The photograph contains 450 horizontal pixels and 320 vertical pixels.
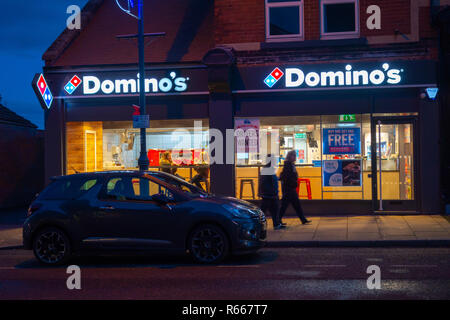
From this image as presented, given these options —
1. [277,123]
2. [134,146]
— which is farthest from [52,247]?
[277,123]

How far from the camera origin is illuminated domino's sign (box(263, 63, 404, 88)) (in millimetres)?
15242

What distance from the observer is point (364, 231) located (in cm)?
1258

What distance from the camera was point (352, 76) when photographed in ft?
50.5

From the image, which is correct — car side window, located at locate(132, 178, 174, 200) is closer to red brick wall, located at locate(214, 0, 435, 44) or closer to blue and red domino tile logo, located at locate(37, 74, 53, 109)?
red brick wall, located at locate(214, 0, 435, 44)

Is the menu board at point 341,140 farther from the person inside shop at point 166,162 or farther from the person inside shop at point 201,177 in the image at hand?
the person inside shop at point 166,162

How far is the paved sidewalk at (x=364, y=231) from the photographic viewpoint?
37.4ft

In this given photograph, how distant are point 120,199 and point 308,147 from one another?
25.2ft

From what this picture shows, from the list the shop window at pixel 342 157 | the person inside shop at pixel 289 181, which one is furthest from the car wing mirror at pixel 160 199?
the shop window at pixel 342 157

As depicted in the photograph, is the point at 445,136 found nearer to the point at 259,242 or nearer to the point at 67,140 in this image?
the point at 259,242

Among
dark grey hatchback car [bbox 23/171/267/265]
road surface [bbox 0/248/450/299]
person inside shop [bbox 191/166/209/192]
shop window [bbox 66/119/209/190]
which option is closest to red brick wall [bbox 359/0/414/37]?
shop window [bbox 66/119/209/190]

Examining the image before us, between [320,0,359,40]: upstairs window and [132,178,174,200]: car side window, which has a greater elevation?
[320,0,359,40]: upstairs window

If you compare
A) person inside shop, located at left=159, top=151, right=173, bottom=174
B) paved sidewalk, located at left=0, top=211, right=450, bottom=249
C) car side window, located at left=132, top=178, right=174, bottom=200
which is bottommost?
paved sidewalk, located at left=0, top=211, right=450, bottom=249

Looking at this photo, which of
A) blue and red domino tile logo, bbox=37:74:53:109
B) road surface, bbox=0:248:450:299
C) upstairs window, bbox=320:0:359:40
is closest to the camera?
road surface, bbox=0:248:450:299

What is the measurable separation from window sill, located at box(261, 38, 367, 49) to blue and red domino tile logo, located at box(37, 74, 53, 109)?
6570mm
